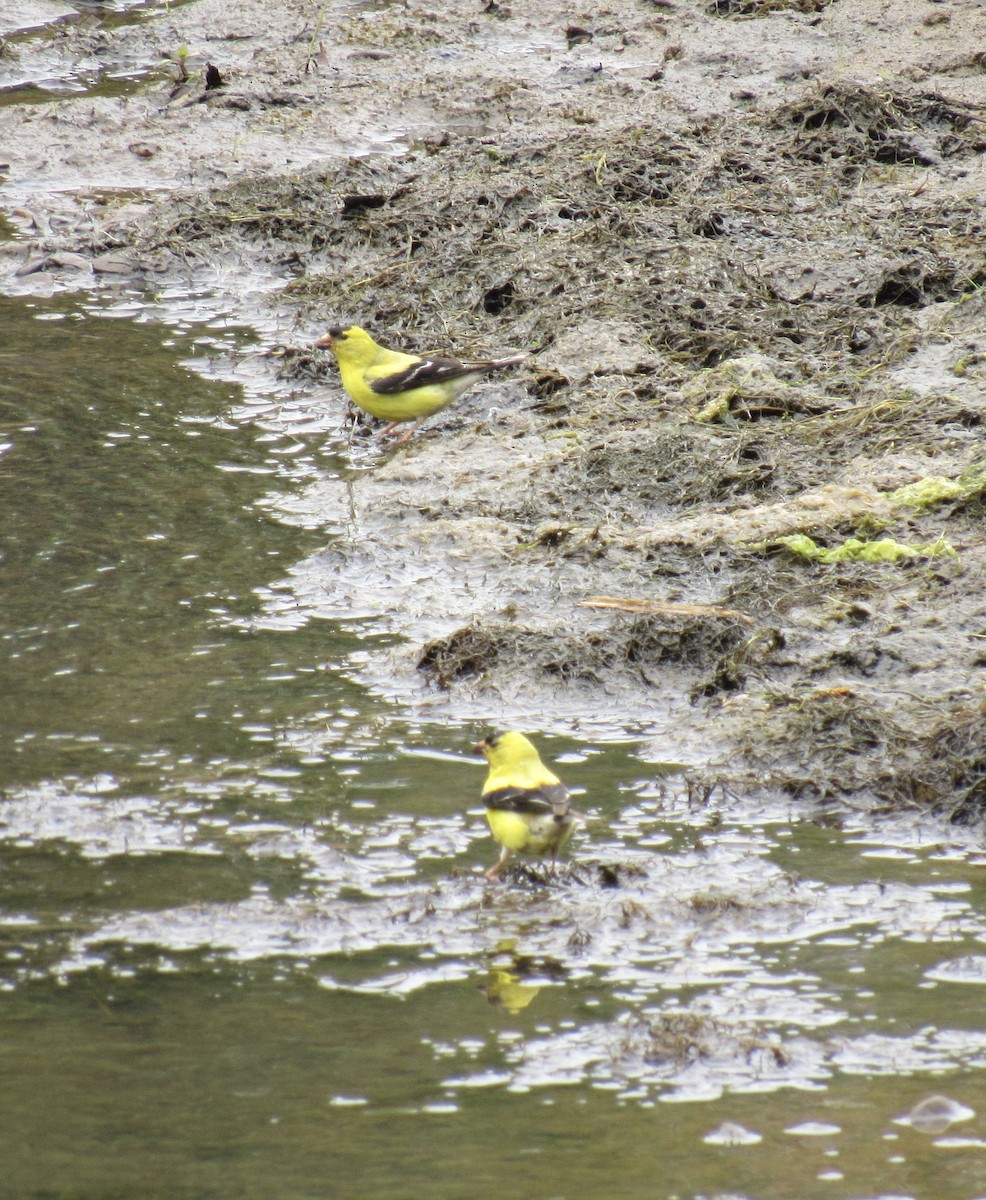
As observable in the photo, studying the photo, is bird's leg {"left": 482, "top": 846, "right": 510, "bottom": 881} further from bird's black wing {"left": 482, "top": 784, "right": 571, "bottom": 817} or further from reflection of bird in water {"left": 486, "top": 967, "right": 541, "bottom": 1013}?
reflection of bird in water {"left": 486, "top": 967, "right": 541, "bottom": 1013}

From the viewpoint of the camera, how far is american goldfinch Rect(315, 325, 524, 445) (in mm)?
8953

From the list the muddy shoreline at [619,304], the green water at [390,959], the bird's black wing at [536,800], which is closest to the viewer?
the green water at [390,959]

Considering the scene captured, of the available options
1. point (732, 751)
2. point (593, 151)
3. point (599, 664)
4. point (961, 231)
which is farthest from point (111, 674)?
point (593, 151)

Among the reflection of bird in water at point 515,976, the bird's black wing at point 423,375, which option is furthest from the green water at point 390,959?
the bird's black wing at point 423,375

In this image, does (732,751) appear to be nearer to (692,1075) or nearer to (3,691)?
(692,1075)

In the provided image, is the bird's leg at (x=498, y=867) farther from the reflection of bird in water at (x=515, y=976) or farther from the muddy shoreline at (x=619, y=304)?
the muddy shoreline at (x=619, y=304)

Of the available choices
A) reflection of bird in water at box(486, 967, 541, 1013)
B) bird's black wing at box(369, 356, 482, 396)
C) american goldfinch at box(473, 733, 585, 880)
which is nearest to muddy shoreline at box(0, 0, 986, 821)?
bird's black wing at box(369, 356, 482, 396)

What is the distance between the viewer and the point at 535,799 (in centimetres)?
476

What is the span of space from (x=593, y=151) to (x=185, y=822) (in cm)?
870

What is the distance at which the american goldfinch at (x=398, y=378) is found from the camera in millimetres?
8953

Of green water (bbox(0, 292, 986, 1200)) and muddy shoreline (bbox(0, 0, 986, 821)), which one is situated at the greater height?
muddy shoreline (bbox(0, 0, 986, 821))

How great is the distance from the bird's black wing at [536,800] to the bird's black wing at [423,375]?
4.43 metres

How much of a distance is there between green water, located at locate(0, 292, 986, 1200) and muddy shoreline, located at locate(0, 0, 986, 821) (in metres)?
0.51

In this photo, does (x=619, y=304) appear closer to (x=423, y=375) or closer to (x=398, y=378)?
(x=423, y=375)
